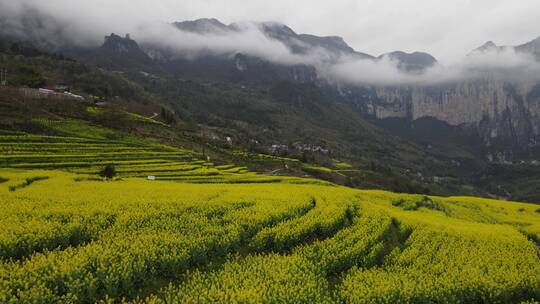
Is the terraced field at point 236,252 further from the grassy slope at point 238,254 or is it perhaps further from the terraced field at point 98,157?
the terraced field at point 98,157

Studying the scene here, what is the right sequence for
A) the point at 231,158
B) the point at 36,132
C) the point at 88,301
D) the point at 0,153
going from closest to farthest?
the point at 88,301 → the point at 0,153 → the point at 36,132 → the point at 231,158

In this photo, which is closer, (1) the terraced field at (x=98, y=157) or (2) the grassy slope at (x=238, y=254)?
(2) the grassy slope at (x=238, y=254)

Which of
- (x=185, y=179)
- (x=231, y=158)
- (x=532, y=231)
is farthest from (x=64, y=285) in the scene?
(x=231, y=158)

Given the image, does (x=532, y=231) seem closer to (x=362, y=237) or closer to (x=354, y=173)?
(x=362, y=237)

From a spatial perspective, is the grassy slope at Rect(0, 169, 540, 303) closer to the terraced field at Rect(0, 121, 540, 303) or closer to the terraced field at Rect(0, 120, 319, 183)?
the terraced field at Rect(0, 121, 540, 303)

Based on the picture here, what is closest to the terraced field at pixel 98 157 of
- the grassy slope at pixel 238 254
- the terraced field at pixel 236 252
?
the terraced field at pixel 236 252

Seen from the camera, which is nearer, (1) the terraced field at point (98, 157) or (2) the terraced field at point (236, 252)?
(2) the terraced field at point (236, 252)

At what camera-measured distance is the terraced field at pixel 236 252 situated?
14977mm

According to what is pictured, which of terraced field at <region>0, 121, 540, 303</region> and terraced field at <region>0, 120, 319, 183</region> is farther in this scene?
terraced field at <region>0, 120, 319, 183</region>

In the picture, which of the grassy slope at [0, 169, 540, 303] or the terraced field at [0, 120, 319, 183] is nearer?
the grassy slope at [0, 169, 540, 303]

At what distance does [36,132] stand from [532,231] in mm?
80772

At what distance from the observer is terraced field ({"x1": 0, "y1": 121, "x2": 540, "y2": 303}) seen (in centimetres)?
1498

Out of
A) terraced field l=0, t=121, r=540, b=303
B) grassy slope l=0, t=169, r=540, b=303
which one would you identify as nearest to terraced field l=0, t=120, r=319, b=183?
terraced field l=0, t=121, r=540, b=303

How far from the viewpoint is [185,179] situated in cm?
5862
